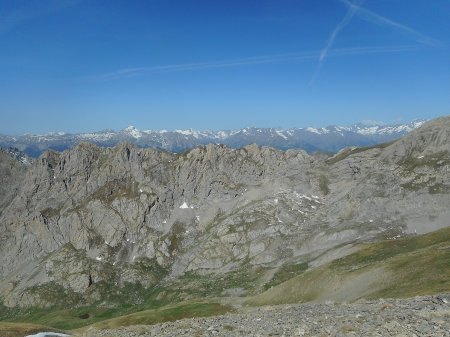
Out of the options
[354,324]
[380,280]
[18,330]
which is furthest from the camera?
[380,280]

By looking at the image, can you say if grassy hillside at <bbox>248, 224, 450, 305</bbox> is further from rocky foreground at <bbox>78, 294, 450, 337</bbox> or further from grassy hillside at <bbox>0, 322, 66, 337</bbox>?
A: grassy hillside at <bbox>0, 322, 66, 337</bbox>

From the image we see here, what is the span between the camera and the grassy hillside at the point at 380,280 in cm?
6712

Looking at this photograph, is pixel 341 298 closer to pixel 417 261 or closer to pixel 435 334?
pixel 417 261

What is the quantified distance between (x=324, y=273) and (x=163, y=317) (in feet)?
142

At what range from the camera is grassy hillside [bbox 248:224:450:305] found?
220ft

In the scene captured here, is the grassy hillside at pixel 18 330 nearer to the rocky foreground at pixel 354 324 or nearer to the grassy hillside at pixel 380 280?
the rocky foreground at pixel 354 324

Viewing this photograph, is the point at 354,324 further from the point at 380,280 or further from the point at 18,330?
the point at 380,280

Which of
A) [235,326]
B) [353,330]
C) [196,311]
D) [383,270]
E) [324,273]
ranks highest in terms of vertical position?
[353,330]

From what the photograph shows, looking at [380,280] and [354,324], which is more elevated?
[354,324]

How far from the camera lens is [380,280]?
83.0 metres

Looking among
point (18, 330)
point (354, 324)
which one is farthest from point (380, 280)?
point (18, 330)

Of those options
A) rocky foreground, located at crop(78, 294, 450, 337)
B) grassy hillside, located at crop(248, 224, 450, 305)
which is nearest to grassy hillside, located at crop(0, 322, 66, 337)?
rocky foreground, located at crop(78, 294, 450, 337)

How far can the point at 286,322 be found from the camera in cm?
3966

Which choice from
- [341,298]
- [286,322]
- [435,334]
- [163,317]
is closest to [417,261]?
[341,298]
